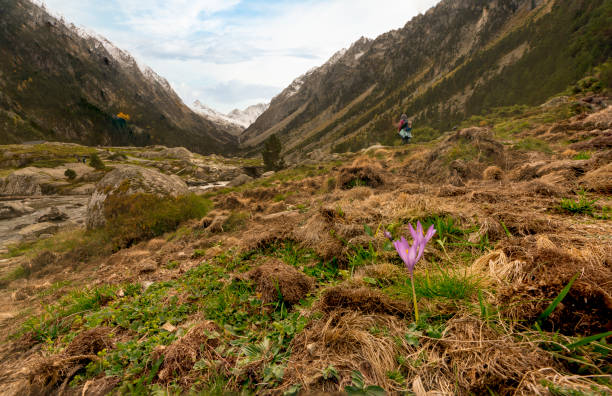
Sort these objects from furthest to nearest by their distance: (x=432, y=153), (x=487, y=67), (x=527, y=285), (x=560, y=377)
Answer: (x=487, y=67), (x=432, y=153), (x=527, y=285), (x=560, y=377)

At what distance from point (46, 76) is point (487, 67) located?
559ft

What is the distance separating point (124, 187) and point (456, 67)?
321 ft

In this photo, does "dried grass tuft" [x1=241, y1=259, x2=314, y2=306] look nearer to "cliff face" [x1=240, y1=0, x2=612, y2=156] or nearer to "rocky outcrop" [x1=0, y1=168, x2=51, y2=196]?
"cliff face" [x1=240, y1=0, x2=612, y2=156]

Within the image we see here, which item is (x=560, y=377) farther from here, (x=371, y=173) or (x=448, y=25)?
(x=448, y=25)

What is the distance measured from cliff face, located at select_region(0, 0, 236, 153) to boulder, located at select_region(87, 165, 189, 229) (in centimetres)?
10940

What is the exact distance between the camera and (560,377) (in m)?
A: 1.01

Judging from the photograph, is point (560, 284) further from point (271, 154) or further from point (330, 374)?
point (271, 154)

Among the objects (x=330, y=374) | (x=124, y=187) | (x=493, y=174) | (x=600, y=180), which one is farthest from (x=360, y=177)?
(x=124, y=187)

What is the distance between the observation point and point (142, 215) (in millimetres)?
7387

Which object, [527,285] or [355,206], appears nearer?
[527,285]

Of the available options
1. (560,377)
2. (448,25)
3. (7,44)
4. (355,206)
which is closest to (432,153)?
(355,206)

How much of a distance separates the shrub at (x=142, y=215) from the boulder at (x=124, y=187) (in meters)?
0.37

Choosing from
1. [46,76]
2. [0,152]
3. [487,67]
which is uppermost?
[46,76]

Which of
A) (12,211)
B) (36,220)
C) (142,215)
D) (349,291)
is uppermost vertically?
(12,211)
